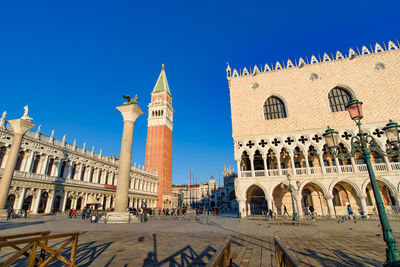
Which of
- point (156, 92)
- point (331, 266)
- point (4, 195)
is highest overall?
point (156, 92)

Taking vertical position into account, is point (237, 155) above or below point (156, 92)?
below

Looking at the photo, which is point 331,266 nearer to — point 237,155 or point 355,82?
point 237,155

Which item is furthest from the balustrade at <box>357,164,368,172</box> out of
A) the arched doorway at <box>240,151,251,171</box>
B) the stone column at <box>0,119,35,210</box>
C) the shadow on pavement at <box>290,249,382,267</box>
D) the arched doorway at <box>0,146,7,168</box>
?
the arched doorway at <box>0,146,7,168</box>

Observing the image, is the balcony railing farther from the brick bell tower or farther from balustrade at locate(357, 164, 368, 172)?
the brick bell tower

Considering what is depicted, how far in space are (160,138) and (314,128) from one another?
4568 cm

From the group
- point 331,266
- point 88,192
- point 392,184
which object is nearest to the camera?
point 331,266

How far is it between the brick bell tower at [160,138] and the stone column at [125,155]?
→ 41.2 m

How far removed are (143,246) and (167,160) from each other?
186 ft

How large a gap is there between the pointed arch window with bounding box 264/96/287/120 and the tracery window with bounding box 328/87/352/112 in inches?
217

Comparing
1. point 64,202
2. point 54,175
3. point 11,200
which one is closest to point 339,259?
point 11,200

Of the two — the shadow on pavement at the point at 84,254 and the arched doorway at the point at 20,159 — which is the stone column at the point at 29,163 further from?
the shadow on pavement at the point at 84,254

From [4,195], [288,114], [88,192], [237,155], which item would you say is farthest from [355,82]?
[88,192]

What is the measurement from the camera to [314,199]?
24266 mm

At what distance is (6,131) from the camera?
77.9ft
